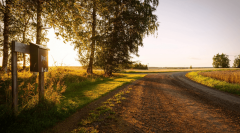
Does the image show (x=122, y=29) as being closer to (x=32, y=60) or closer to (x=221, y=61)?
(x=32, y=60)

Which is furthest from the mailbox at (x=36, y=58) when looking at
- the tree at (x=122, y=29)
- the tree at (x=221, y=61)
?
the tree at (x=221, y=61)

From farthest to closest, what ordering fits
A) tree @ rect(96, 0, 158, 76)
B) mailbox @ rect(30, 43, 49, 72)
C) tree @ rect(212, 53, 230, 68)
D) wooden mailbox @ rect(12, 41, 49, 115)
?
tree @ rect(212, 53, 230, 68) < tree @ rect(96, 0, 158, 76) < mailbox @ rect(30, 43, 49, 72) < wooden mailbox @ rect(12, 41, 49, 115)

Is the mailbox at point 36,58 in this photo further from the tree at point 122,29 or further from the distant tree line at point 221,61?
the distant tree line at point 221,61

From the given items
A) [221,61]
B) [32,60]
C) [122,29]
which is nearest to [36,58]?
[32,60]

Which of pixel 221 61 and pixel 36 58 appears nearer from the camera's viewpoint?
pixel 36 58

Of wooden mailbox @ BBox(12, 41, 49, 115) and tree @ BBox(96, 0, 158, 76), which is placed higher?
tree @ BBox(96, 0, 158, 76)

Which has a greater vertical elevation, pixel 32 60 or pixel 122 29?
pixel 122 29

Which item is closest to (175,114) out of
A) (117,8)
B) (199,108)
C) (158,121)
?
(158,121)

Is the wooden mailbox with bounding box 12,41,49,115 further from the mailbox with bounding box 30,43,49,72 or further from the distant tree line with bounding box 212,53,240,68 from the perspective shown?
the distant tree line with bounding box 212,53,240,68

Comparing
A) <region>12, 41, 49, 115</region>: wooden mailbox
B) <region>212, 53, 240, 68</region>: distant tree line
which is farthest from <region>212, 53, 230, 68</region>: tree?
<region>12, 41, 49, 115</region>: wooden mailbox

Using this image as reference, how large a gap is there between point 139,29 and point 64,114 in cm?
1516

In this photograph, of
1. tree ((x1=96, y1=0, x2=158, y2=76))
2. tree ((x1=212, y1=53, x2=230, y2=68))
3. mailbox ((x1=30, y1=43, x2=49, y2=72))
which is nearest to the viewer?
mailbox ((x1=30, y1=43, x2=49, y2=72))

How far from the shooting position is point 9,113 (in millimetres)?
3865

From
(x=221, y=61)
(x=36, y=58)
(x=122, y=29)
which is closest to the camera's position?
(x=36, y=58)
